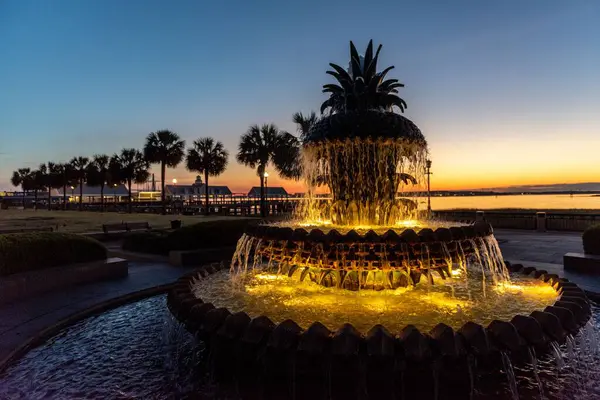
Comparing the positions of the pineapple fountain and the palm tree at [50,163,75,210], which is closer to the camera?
the pineapple fountain

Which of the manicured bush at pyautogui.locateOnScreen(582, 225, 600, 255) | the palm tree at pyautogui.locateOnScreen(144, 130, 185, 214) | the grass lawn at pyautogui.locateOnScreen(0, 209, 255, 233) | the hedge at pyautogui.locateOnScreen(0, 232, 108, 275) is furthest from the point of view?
the palm tree at pyautogui.locateOnScreen(144, 130, 185, 214)

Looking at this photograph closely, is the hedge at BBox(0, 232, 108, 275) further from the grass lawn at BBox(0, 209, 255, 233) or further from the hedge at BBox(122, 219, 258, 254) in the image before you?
the grass lawn at BBox(0, 209, 255, 233)

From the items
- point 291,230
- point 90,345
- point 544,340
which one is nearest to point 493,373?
point 544,340

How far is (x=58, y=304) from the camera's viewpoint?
328 inches

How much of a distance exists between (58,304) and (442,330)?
8.31 meters

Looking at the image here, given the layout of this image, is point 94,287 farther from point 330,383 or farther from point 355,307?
point 330,383

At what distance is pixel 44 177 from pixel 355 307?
121 m

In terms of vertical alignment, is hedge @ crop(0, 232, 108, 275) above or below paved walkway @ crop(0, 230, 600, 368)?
above

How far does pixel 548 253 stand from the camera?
47.7 feet

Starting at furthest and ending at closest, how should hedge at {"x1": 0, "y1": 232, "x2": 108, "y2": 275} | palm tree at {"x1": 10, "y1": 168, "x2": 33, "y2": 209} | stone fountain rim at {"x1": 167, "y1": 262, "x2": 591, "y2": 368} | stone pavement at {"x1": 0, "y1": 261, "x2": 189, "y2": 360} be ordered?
1. palm tree at {"x1": 10, "y1": 168, "x2": 33, "y2": 209}
2. hedge at {"x1": 0, "y1": 232, "x2": 108, "y2": 275}
3. stone pavement at {"x1": 0, "y1": 261, "x2": 189, "y2": 360}
4. stone fountain rim at {"x1": 167, "y1": 262, "x2": 591, "y2": 368}

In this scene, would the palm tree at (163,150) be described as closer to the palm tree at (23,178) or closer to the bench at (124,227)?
the bench at (124,227)

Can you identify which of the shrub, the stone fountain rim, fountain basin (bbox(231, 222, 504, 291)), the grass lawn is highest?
fountain basin (bbox(231, 222, 504, 291))

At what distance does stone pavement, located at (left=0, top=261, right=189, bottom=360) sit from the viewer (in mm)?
6461

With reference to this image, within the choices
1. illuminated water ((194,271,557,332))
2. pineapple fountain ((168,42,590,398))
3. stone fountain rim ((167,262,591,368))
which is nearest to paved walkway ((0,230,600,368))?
pineapple fountain ((168,42,590,398))
